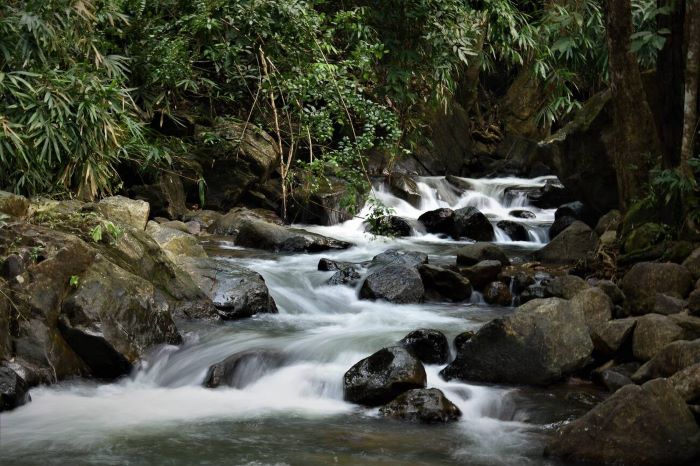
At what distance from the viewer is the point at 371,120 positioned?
893cm

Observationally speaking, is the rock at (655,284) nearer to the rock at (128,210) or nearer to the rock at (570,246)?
the rock at (570,246)

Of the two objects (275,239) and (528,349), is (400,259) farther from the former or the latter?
(528,349)

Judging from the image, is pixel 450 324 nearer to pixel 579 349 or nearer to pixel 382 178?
pixel 579 349

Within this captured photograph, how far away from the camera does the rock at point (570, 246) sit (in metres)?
11.0

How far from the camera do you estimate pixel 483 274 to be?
31.5 feet

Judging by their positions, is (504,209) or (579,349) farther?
(504,209)

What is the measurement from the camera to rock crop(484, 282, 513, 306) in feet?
30.1

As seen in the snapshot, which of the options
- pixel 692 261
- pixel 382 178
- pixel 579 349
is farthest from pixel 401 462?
pixel 382 178

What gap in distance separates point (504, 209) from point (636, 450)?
1230cm

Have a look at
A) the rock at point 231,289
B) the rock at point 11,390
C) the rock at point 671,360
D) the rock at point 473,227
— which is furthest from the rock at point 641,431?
the rock at point 473,227

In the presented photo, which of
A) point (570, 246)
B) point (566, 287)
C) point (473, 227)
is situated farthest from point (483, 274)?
point (473, 227)

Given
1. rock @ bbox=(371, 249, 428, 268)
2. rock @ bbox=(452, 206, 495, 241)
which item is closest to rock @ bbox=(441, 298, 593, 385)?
rock @ bbox=(371, 249, 428, 268)

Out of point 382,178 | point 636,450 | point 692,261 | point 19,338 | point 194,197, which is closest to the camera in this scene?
point 636,450

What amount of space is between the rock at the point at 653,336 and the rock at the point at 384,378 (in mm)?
1838
